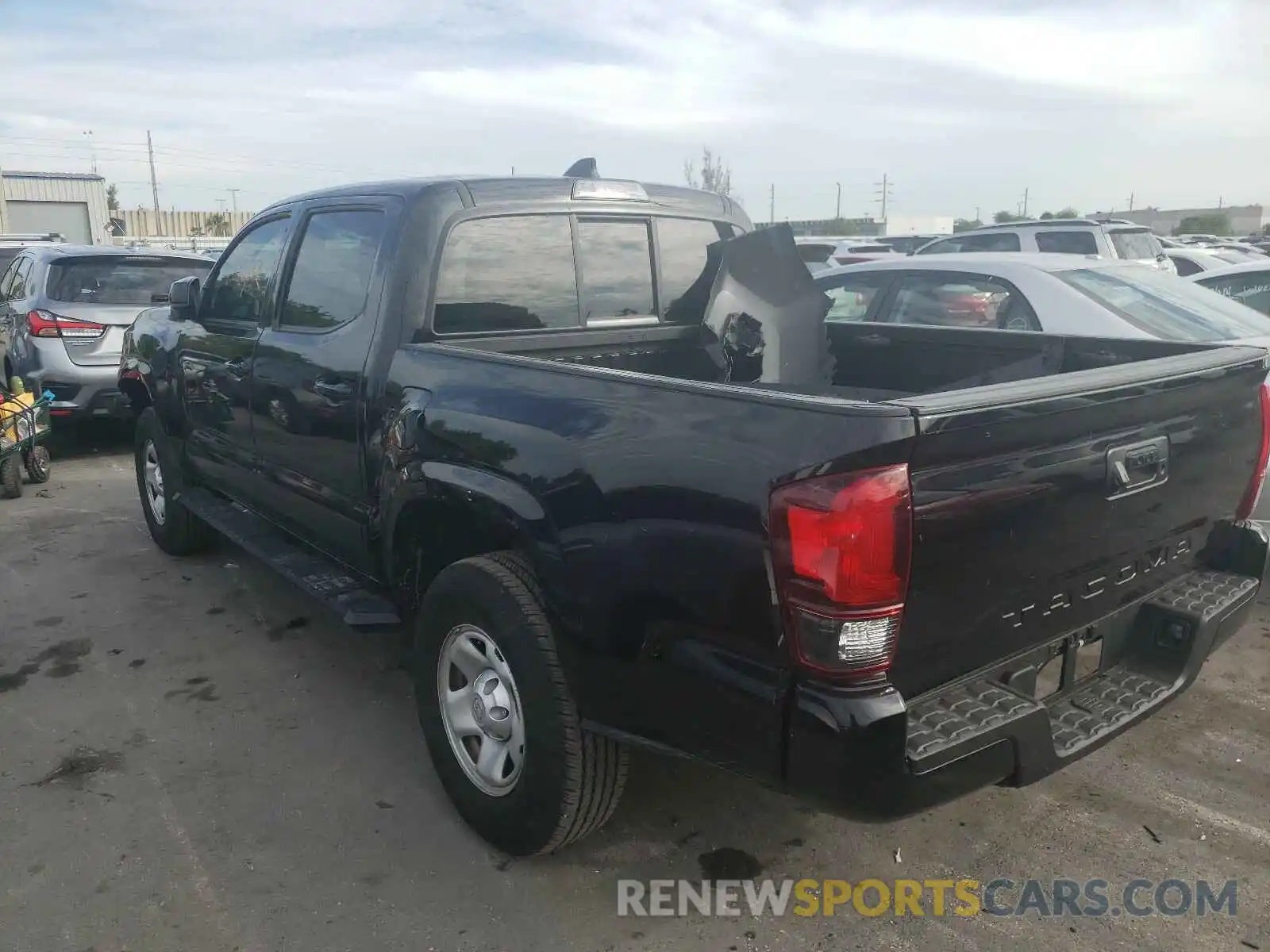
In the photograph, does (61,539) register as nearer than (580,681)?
No

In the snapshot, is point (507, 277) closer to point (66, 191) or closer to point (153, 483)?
point (153, 483)

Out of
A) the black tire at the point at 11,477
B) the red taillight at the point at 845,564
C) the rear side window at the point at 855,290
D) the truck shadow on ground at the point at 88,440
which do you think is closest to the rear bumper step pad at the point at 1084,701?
the red taillight at the point at 845,564

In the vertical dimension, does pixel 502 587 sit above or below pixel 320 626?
Answer: above

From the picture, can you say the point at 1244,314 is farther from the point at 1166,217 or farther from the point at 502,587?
the point at 1166,217

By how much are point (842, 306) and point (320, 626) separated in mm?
4354

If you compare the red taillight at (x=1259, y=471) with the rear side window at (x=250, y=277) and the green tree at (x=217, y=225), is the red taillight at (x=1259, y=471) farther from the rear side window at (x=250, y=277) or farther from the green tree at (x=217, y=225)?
the green tree at (x=217, y=225)

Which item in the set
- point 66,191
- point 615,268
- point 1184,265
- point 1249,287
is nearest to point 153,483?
point 615,268

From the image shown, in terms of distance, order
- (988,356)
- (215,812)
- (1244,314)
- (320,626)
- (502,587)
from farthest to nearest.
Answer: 1. (1244,314)
2. (320,626)
3. (988,356)
4. (215,812)
5. (502,587)

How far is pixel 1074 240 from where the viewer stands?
1255 centimetres

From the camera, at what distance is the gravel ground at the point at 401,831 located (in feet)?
8.79

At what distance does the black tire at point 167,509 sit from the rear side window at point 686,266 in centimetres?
294

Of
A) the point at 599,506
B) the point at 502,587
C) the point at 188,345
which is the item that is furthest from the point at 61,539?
the point at 599,506

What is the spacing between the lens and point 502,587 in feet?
9.11

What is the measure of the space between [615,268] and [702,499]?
6.79ft
